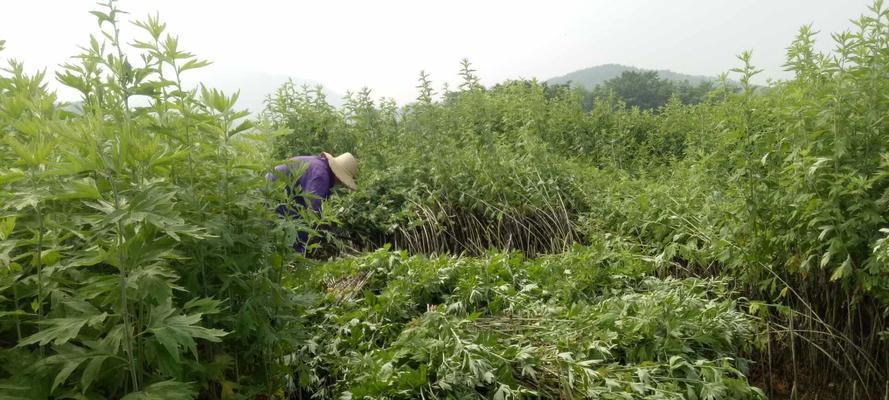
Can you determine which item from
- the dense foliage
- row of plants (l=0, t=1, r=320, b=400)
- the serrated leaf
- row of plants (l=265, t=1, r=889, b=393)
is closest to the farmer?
row of plants (l=265, t=1, r=889, b=393)

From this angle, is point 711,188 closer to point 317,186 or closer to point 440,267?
point 440,267

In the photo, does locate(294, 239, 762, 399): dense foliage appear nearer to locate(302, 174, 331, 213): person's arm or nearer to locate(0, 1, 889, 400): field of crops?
locate(0, 1, 889, 400): field of crops

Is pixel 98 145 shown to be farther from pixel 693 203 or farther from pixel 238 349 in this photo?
pixel 693 203

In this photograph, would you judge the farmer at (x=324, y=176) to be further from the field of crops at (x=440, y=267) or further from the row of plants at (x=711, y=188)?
the field of crops at (x=440, y=267)

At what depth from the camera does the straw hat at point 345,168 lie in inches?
221

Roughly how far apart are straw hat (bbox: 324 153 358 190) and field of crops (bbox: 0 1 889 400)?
51 cm

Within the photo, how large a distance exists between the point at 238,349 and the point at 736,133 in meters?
3.01

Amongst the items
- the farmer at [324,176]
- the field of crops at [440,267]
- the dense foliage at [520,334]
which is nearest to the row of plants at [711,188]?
the field of crops at [440,267]

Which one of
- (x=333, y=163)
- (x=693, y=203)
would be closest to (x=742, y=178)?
(x=693, y=203)

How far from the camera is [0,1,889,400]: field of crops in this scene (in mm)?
1513

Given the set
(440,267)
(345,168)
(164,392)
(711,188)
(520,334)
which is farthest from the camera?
(345,168)

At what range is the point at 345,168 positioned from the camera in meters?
5.93

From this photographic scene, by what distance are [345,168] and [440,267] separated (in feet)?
8.65

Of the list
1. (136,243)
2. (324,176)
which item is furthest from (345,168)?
(136,243)
